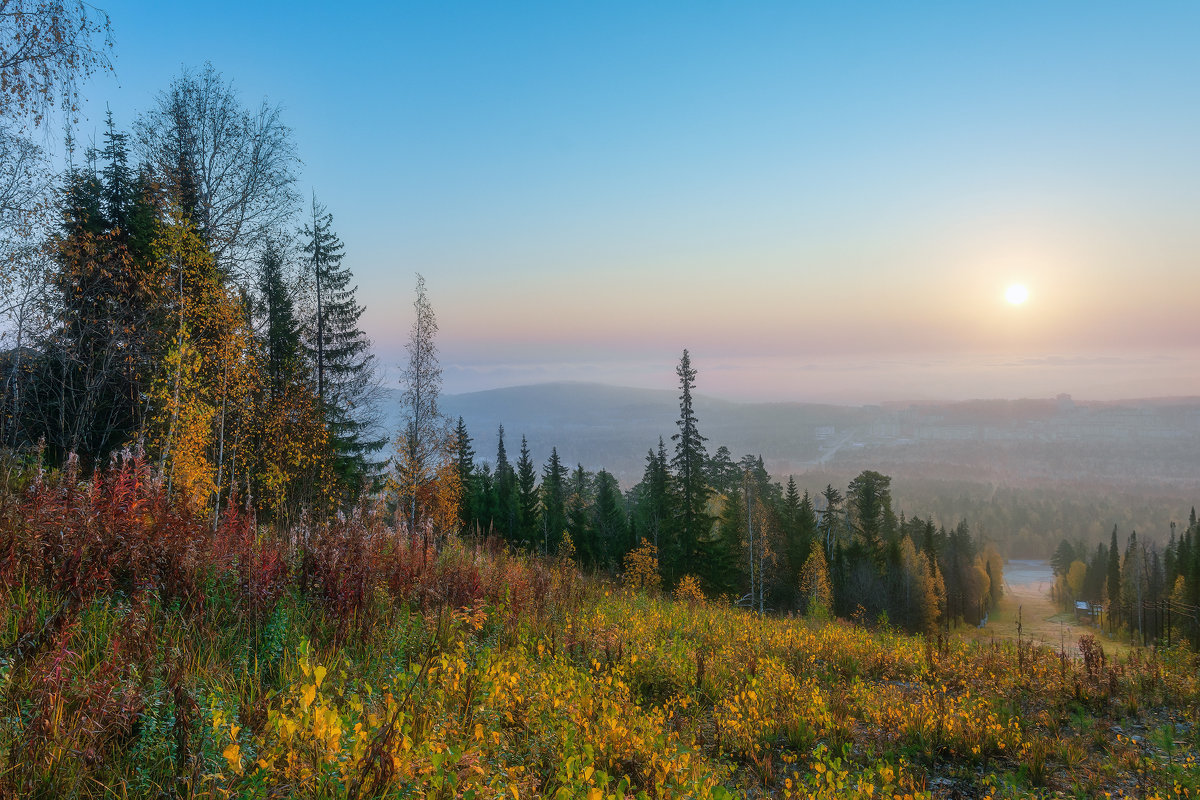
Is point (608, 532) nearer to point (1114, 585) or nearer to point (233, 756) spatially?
point (233, 756)

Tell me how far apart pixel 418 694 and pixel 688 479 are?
93.8 ft

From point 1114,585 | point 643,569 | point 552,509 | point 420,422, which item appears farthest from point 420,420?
point 1114,585

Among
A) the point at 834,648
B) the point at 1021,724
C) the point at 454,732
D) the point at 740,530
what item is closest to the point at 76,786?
the point at 454,732

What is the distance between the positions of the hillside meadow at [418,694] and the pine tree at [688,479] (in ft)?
75.2

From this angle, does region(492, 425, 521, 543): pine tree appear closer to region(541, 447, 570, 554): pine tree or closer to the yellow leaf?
region(541, 447, 570, 554): pine tree

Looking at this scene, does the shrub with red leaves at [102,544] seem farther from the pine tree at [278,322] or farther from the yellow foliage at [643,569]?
the yellow foliage at [643,569]

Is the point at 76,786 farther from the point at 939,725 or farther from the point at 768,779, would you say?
the point at 939,725

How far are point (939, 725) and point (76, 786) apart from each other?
22.0 feet

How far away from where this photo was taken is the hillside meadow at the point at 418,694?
2.61m

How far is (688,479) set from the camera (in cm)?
3159

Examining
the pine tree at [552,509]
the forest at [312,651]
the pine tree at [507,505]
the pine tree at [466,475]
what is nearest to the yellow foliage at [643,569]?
the pine tree at [552,509]

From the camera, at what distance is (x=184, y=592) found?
446 cm

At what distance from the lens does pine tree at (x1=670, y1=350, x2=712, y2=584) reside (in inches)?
1234

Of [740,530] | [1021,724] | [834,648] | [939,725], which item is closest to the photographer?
[939,725]
